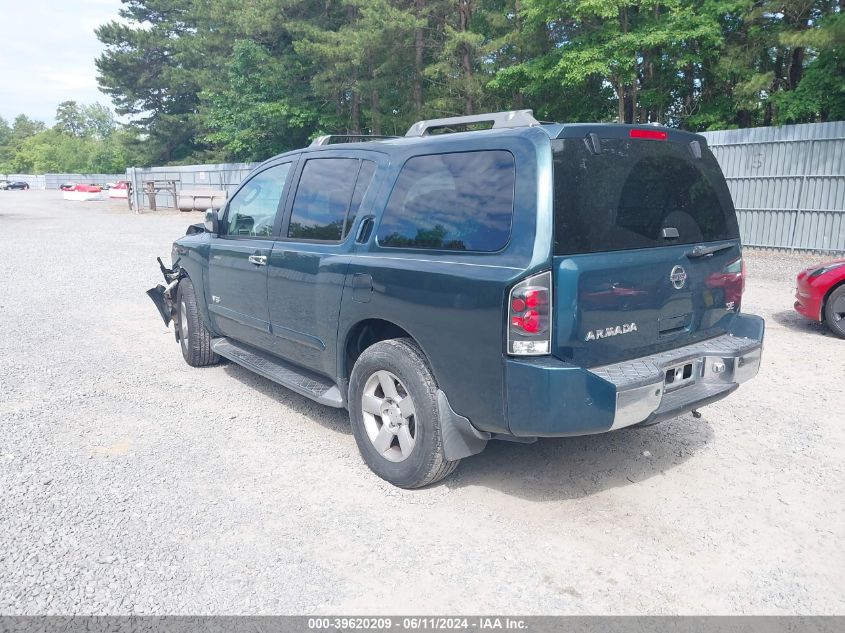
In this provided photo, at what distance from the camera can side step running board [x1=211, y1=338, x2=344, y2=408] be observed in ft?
14.6

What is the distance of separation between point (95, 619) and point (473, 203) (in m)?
2.54

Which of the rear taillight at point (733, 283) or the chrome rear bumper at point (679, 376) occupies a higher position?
the rear taillight at point (733, 283)

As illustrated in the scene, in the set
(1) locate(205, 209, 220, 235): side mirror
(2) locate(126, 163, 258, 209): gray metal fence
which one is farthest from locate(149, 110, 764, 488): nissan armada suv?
(2) locate(126, 163, 258, 209): gray metal fence

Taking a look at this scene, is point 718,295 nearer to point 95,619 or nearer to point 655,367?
point 655,367

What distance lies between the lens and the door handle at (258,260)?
4.91 meters

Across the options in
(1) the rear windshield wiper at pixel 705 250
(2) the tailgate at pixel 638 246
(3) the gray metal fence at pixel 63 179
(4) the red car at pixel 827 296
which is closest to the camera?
(2) the tailgate at pixel 638 246

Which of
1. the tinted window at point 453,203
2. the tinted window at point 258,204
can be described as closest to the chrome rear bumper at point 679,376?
the tinted window at point 453,203

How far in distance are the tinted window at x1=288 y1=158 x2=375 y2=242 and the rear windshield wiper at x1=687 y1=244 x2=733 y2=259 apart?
195 centimetres

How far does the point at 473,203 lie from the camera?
349 centimetres

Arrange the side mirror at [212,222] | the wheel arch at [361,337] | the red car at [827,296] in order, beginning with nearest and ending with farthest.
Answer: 1. the wheel arch at [361,337]
2. the side mirror at [212,222]
3. the red car at [827,296]

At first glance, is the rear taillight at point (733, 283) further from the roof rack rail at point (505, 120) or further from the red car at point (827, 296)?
the red car at point (827, 296)

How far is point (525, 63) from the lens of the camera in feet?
77.9

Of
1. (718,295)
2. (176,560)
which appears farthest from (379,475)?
(718,295)

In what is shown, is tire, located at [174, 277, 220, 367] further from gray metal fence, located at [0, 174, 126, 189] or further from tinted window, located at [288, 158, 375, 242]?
gray metal fence, located at [0, 174, 126, 189]
